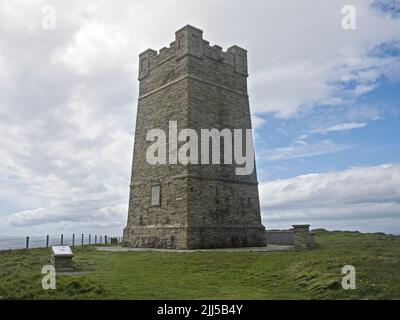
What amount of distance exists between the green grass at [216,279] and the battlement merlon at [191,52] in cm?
1332

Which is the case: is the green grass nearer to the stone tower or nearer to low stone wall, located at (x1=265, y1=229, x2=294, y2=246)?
the stone tower

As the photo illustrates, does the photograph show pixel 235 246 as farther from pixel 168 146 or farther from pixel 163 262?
pixel 163 262

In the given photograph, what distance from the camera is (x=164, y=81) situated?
24703 millimetres

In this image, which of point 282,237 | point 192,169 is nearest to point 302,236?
point 192,169

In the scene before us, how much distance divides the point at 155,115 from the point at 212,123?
3.89 m

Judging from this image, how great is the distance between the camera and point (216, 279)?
453 inches

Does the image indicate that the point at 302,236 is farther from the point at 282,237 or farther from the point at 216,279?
the point at 216,279

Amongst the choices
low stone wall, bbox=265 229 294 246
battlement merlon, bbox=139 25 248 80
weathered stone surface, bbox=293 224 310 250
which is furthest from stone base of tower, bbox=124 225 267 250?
battlement merlon, bbox=139 25 248 80

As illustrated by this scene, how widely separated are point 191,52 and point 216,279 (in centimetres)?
1527

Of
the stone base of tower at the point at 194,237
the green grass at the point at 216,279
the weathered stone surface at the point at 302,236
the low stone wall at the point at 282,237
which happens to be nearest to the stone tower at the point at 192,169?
the stone base of tower at the point at 194,237

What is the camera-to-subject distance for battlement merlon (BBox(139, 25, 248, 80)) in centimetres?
2319

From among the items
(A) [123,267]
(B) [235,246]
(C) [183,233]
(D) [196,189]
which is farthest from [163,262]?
(B) [235,246]

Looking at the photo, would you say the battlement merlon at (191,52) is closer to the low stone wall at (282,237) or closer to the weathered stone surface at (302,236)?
the low stone wall at (282,237)

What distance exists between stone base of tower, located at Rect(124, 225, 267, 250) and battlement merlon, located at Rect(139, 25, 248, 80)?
10.3m
